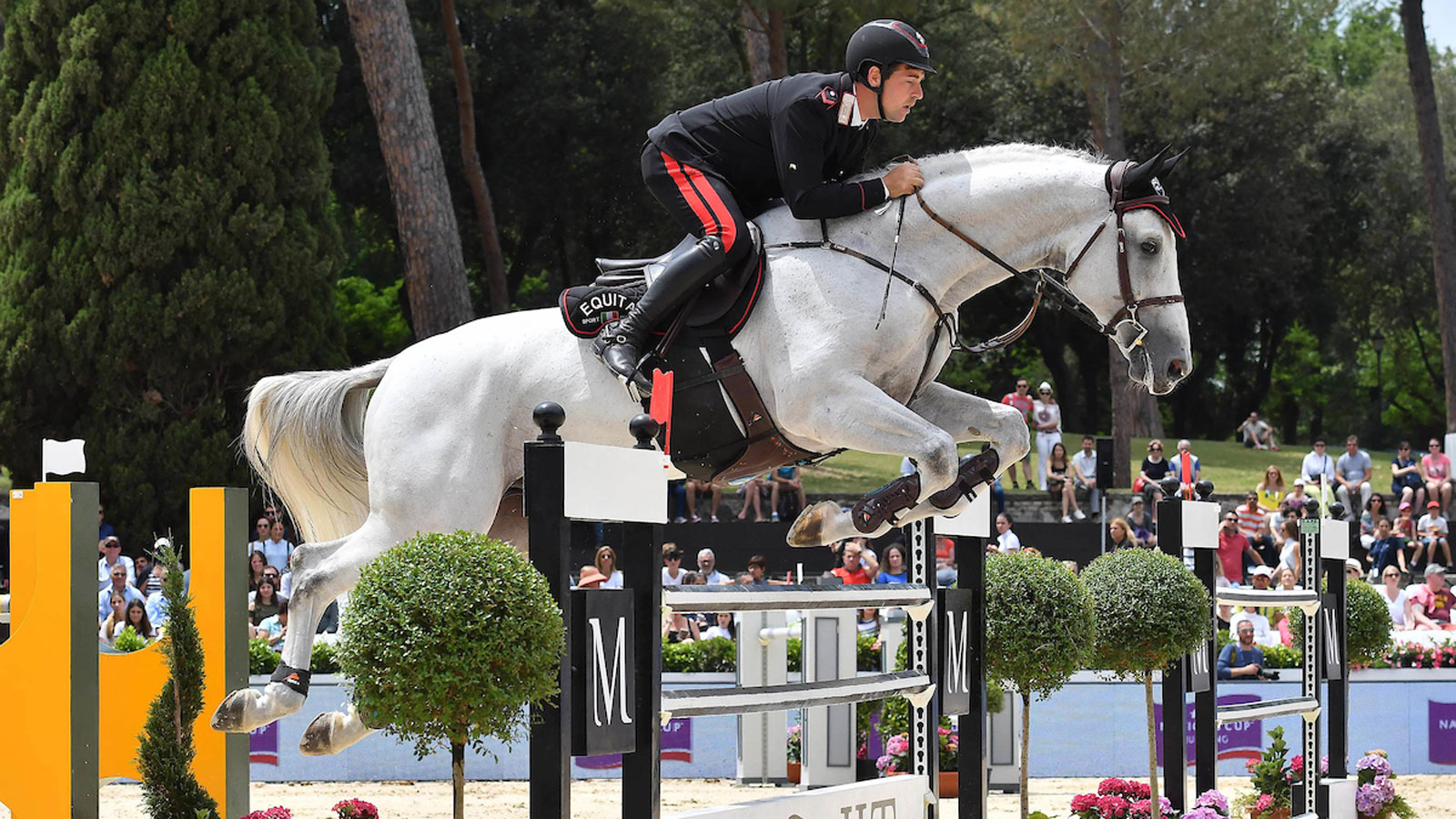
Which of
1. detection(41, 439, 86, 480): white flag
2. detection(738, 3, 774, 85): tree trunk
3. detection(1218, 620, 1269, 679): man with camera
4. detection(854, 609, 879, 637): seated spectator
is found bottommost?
detection(1218, 620, 1269, 679): man with camera

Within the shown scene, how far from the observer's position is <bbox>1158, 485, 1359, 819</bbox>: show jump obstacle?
518 centimetres

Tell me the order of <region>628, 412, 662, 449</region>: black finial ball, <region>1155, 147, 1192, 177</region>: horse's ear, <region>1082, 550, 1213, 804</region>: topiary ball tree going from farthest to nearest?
<region>1082, 550, 1213, 804</region>: topiary ball tree
<region>1155, 147, 1192, 177</region>: horse's ear
<region>628, 412, 662, 449</region>: black finial ball

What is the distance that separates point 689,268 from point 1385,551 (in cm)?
1104

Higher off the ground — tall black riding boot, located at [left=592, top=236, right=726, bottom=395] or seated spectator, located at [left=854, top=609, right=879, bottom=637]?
tall black riding boot, located at [left=592, top=236, right=726, bottom=395]

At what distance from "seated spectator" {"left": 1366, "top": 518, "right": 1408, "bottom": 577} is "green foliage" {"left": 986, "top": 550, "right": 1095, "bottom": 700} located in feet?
30.8

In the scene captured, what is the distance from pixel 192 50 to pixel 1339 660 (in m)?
12.0

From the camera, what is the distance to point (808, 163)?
414cm

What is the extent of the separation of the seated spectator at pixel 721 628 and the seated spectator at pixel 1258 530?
181 inches

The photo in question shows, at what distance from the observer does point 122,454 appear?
14359mm

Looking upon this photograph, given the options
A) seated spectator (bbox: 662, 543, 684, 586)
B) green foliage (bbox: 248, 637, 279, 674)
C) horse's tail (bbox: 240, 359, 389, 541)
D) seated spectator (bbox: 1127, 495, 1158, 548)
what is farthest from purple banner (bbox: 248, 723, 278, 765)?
seated spectator (bbox: 1127, 495, 1158, 548)

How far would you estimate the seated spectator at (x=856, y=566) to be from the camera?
10.1 metres

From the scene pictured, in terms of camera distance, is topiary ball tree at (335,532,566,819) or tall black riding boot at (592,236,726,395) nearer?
topiary ball tree at (335,532,566,819)

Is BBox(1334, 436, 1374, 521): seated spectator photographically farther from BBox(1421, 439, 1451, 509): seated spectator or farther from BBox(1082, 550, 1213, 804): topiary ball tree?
BBox(1082, 550, 1213, 804): topiary ball tree

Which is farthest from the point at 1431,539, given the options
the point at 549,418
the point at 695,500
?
the point at 549,418
